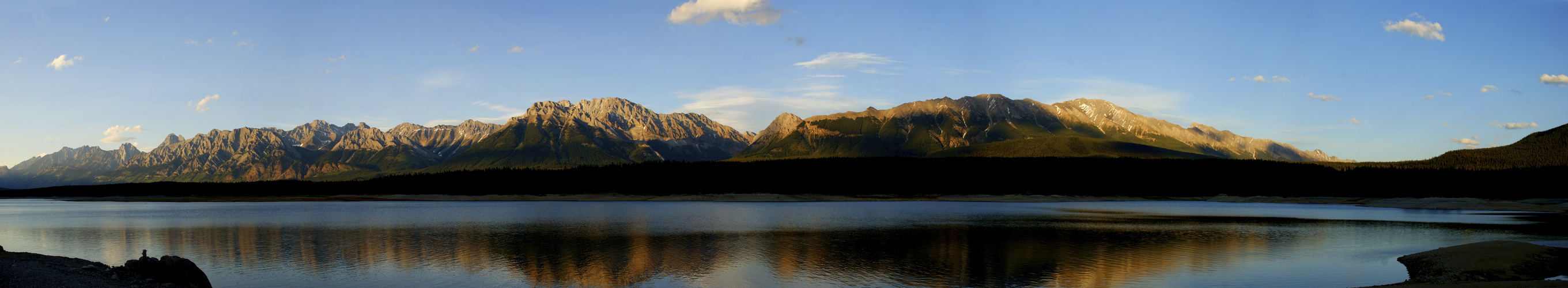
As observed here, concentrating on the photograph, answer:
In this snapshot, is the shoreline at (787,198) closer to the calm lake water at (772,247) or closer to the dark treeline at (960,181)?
the dark treeline at (960,181)

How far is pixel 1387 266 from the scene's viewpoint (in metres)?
34.4

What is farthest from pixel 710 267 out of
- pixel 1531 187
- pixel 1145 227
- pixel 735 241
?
pixel 1531 187

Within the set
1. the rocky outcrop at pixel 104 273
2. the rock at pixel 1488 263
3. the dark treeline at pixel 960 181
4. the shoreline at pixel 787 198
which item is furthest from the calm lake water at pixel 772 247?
the dark treeline at pixel 960 181

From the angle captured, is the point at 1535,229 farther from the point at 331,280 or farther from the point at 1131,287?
the point at 331,280

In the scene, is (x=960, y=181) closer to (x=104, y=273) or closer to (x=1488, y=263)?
(x=1488, y=263)

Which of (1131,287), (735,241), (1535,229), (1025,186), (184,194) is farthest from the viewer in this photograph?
(184,194)

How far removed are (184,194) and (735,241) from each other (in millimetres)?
210273

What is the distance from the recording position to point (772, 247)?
146 feet

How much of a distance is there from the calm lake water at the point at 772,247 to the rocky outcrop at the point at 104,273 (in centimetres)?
389

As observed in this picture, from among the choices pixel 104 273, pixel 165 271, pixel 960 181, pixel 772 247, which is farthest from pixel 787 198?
pixel 104 273

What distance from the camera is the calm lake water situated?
101 ft

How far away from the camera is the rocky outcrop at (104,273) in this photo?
71.1 ft

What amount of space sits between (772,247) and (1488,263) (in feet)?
105

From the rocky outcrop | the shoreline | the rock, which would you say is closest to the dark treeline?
the shoreline
